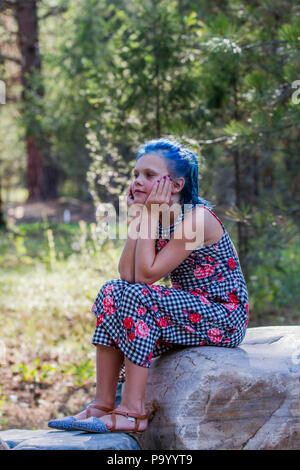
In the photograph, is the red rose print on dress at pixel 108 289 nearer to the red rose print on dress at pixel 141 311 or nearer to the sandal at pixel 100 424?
the red rose print on dress at pixel 141 311

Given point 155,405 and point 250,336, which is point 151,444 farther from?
point 250,336

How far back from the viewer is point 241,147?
14.1 ft

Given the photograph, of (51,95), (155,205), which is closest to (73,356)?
(155,205)

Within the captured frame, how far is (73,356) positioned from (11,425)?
3.47ft

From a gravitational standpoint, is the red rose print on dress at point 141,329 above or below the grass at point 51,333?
above

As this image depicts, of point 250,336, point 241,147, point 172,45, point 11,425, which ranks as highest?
point 172,45

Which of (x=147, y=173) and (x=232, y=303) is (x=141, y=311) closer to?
(x=232, y=303)

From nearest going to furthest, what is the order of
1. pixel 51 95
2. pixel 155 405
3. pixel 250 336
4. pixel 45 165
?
pixel 155 405 < pixel 250 336 < pixel 51 95 < pixel 45 165

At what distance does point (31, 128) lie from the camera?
10766 millimetres

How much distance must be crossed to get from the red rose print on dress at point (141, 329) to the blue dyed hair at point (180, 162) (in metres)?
0.77

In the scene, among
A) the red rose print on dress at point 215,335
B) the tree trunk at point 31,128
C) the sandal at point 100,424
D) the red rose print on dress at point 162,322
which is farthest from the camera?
the tree trunk at point 31,128

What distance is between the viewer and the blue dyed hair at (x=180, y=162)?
9.26ft

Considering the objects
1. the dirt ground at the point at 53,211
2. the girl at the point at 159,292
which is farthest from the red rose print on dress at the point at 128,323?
the dirt ground at the point at 53,211

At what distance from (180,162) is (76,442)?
4.70 ft
